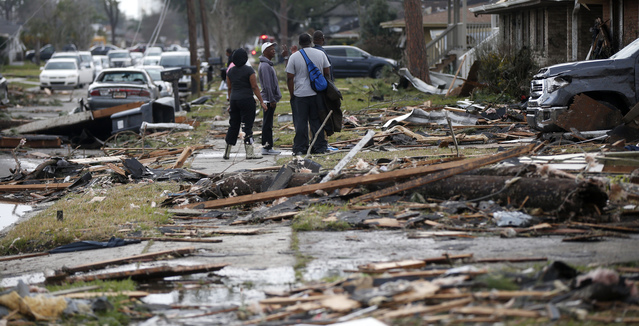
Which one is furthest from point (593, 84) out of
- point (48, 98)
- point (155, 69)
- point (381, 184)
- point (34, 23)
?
point (34, 23)

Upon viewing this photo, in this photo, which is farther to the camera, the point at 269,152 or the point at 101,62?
the point at 101,62

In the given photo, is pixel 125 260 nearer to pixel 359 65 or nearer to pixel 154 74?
pixel 154 74

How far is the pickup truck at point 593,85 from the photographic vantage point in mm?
11781

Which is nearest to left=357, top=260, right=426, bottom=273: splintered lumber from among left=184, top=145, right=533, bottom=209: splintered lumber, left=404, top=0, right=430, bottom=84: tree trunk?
left=184, top=145, right=533, bottom=209: splintered lumber

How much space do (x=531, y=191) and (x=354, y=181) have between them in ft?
6.20

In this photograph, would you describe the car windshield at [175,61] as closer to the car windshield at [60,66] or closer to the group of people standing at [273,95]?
the car windshield at [60,66]

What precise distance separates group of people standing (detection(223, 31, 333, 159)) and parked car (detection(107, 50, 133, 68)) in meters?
45.6

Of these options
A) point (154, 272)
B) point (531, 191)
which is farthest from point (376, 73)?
point (154, 272)

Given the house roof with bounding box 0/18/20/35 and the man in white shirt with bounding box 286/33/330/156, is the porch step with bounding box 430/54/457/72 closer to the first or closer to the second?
the man in white shirt with bounding box 286/33/330/156

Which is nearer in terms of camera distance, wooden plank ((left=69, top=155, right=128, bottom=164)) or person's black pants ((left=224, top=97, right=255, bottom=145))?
person's black pants ((left=224, top=97, right=255, bottom=145))

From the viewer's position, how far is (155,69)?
28734mm

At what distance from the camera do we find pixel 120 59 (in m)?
58.8

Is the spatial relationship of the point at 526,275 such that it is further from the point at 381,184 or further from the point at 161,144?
the point at 161,144

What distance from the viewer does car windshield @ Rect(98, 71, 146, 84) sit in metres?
21.7
